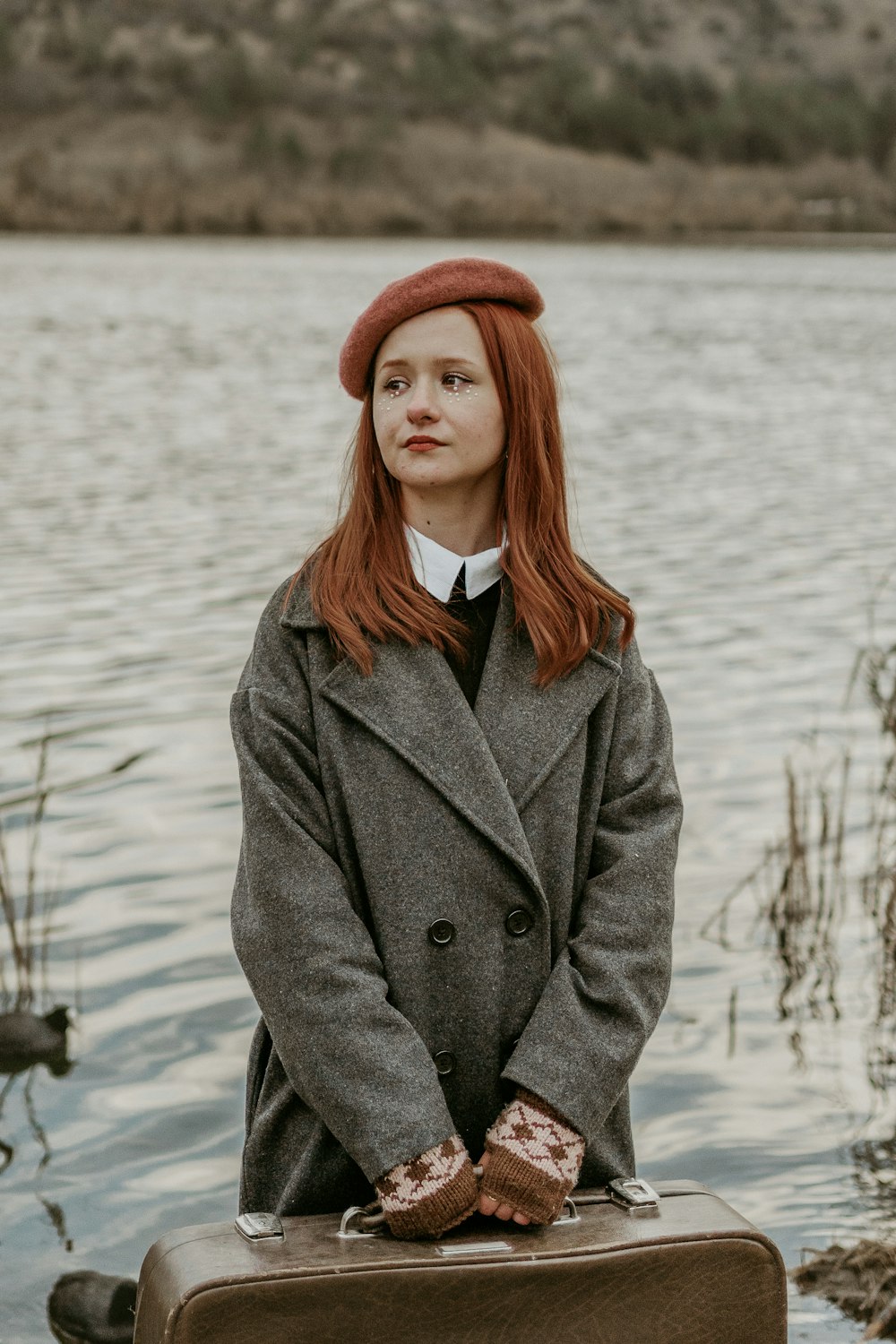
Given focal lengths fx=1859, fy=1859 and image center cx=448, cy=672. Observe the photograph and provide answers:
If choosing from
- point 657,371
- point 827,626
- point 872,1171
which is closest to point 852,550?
point 827,626

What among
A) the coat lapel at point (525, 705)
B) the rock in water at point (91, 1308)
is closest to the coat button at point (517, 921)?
the coat lapel at point (525, 705)

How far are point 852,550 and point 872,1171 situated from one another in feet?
23.1

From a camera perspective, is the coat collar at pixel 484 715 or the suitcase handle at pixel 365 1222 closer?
the suitcase handle at pixel 365 1222

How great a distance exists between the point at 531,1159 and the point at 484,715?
509mm

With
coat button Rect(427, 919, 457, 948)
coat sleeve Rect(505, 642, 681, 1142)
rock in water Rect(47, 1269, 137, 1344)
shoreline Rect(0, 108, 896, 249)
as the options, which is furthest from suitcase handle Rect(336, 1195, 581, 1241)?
shoreline Rect(0, 108, 896, 249)

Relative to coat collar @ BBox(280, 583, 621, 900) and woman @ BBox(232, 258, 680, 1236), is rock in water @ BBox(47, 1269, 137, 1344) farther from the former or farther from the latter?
coat collar @ BBox(280, 583, 621, 900)

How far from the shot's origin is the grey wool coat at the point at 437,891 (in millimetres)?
2051

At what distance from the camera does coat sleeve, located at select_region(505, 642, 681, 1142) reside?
206 centimetres

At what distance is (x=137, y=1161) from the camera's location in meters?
3.96

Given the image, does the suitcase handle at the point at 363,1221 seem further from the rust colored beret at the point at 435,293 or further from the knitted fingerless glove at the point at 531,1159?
the rust colored beret at the point at 435,293

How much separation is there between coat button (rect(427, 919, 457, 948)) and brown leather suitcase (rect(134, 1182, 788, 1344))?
0.31 m

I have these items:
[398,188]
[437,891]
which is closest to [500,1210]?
[437,891]

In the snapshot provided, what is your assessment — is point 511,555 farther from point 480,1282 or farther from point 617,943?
point 480,1282

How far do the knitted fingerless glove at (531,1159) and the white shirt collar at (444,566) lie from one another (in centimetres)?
60
